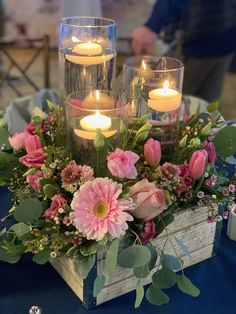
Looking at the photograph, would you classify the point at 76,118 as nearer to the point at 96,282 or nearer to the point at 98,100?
the point at 98,100

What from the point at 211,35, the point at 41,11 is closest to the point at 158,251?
the point at 211,35

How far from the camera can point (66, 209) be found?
2.42 ft

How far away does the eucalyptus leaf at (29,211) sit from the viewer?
0.73 meters

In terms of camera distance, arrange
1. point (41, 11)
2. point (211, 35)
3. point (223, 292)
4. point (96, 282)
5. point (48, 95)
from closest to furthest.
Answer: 1. point (96, 282)
2. point (223, 292)
3. point (48, 95)
4. point (211, 35)
5. point (41, 11)

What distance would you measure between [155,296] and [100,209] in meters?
0.16

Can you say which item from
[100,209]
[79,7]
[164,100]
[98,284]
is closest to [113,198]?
[100,209]

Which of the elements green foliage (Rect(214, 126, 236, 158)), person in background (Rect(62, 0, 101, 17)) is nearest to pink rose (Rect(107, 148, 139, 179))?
→ green foliage (Rect(214, 126, 236, 158))

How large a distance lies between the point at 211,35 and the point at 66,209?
4.94 feet

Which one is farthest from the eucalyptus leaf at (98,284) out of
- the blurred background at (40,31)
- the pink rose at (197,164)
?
the blurred background at (40,31)

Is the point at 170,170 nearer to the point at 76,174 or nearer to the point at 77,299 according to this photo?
the point at 76,174

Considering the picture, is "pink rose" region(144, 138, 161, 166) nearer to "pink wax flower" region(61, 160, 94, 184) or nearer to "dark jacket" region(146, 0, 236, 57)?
"pink wax flower" region(61, 160, 94, 184)

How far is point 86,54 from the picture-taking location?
1011mm

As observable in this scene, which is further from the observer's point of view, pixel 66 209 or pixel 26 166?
pixel 26 166

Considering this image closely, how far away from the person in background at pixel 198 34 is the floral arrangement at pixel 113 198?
1228mm
